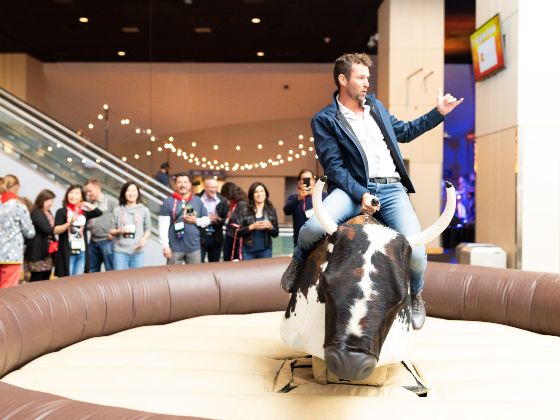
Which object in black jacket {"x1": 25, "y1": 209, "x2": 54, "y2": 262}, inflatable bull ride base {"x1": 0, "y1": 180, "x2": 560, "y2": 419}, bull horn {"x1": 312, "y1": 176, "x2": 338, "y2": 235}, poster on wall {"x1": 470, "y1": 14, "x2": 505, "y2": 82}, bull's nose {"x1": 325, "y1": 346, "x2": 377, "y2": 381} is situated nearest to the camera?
bull's nose {"x1": 325, "y1": 346, "x2": 377, "y2": 381}

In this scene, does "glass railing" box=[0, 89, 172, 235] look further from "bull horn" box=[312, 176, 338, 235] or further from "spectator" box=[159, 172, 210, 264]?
"bull horn" box=[312, 176, 338, 235]

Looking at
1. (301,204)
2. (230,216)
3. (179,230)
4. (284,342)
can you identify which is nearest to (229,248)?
(230,216)

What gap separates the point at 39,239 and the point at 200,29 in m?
8.04

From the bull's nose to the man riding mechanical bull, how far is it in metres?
0.81

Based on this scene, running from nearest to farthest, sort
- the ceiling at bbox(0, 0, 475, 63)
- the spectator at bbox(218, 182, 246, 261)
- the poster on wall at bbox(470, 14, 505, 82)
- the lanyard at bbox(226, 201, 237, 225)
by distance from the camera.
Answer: the spectator at bbox(218, 182, 246, 261)
the lanyard at bbox(226, 201, 237, 225)
the poster on wall at bbox(470, 14, 505, 82)
the ceiling at bbox(0, 0, 475, 63)

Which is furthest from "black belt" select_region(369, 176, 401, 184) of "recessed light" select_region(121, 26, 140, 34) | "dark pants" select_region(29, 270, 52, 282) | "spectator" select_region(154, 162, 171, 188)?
"recessed light" select_region(121, 26, 140, 34)

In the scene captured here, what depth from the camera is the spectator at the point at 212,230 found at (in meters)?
7.09

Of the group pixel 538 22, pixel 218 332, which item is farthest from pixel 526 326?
pixel 538 22

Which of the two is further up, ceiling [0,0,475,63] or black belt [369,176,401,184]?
ceiling [0,0,475,63]

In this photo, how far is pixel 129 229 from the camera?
20.0ft

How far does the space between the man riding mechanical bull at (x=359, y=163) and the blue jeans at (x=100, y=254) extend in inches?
149

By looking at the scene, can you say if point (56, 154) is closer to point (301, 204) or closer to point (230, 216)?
point (230, 216)

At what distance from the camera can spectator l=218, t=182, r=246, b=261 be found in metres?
6.49

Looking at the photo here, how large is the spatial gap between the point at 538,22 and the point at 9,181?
227 inches
